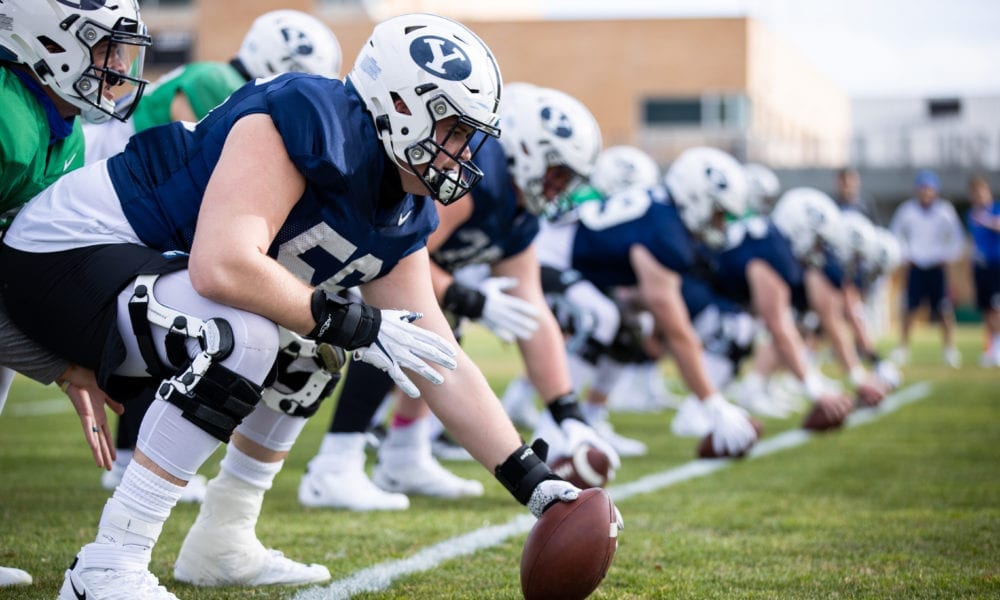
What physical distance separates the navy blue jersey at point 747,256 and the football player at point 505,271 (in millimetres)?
3746

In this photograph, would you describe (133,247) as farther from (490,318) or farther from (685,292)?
(685,292)

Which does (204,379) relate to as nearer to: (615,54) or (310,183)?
(310,183)

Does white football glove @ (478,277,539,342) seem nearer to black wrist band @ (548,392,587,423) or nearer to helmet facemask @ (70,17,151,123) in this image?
black wrist band @ (548,392,587,423)

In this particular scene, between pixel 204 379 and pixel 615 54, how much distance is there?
3071 cm

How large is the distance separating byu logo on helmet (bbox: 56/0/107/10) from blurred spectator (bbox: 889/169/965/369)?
1296 centimetres

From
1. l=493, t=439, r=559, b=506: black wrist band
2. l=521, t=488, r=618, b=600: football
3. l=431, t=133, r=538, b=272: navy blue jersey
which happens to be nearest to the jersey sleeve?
l=493, t=439, r=559, b=506: black wrist band

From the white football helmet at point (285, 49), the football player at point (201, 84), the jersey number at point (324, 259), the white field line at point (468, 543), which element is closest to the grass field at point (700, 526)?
the white field line at point (468, 543)

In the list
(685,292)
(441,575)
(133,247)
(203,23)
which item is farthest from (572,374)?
(203,23)

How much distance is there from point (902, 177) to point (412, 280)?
25781 mm

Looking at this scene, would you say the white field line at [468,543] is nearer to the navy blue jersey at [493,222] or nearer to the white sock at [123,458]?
the navy blue jersey at [493,222]

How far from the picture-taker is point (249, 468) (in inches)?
133

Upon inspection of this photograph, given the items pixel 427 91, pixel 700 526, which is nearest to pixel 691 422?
pixel 700 526

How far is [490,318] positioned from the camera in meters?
4.55

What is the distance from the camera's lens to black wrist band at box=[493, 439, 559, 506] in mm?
3043
